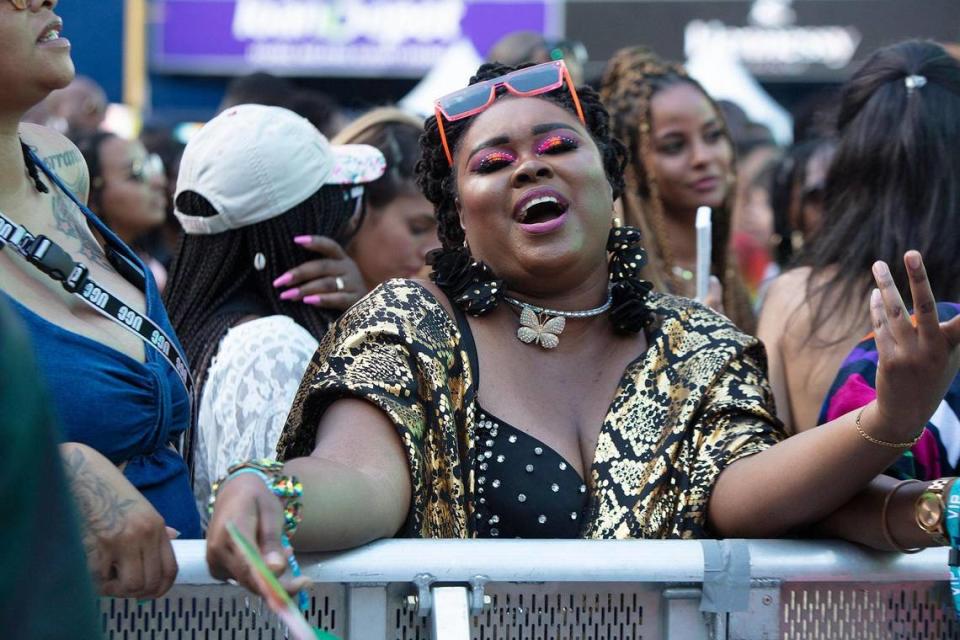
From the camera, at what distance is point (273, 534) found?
185 centimetres

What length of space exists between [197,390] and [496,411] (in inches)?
33.7

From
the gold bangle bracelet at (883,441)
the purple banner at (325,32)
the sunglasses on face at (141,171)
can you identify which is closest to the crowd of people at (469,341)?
the gold bangle bracelet at (883,441)

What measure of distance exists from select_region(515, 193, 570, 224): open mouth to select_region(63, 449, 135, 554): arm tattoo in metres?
1.07

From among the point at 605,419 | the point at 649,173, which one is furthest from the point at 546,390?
the point at 649,173

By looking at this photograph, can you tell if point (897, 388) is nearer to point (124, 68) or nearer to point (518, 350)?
point (518, 350)

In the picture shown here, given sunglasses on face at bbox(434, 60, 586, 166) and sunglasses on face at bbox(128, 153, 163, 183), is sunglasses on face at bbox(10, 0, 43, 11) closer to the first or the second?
sunglasses on face at bbox(434, 60, 586, 166)

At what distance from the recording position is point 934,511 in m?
2.20

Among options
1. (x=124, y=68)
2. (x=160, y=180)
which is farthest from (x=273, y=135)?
(x=124, y=68)

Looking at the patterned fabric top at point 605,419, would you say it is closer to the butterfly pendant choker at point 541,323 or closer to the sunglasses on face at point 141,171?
the butterfly pendant choker at point 541,323

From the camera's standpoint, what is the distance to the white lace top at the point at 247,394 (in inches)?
113

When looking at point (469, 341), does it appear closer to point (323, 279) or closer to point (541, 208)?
point (541, 208)

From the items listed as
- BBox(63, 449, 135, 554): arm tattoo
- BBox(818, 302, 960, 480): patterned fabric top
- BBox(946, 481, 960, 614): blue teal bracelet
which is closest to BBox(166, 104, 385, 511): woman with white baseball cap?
BBox(63, 449, 135, 554): arm tattoo

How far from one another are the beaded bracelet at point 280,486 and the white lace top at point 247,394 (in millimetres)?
855

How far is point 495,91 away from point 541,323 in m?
0.52
